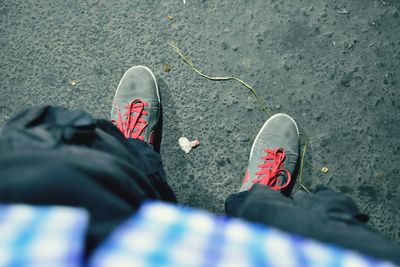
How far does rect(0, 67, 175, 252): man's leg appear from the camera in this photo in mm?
875

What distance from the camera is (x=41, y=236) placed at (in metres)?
0.75

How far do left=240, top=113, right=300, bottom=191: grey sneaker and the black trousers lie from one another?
0.51 meters

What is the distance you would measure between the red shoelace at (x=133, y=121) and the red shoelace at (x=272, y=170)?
66cm

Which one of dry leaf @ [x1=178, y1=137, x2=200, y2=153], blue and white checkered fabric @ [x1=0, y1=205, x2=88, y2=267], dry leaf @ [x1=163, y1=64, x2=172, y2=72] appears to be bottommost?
dry leaf @ [x1=178, y1=137, x2=200, y2=153]

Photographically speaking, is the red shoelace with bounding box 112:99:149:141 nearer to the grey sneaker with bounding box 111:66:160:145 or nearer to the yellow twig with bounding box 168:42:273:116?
the grey sneaker with bounding box 111:66:160:145

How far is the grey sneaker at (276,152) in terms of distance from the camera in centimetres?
196

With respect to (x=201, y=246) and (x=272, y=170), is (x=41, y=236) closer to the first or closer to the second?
(x=201, y=246)

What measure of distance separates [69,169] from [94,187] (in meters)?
0.08

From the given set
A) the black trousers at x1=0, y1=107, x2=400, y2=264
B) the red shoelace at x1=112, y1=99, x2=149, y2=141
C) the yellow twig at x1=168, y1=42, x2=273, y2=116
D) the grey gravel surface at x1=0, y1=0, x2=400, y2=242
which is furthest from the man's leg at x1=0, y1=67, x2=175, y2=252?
the yellow twig at x1=168, y1=42, x2=273, y2=116

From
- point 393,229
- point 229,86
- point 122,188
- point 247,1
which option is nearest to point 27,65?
point 229,86

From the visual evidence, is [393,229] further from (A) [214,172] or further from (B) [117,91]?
(B) [117,91]

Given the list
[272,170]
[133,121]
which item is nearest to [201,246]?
[272,170]

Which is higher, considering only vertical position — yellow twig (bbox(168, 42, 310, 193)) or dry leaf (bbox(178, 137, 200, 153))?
yellow twig (bbox(168, 42, 310, 193))

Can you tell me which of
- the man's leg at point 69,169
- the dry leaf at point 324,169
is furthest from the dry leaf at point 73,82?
the dry leaf at point 324,169
